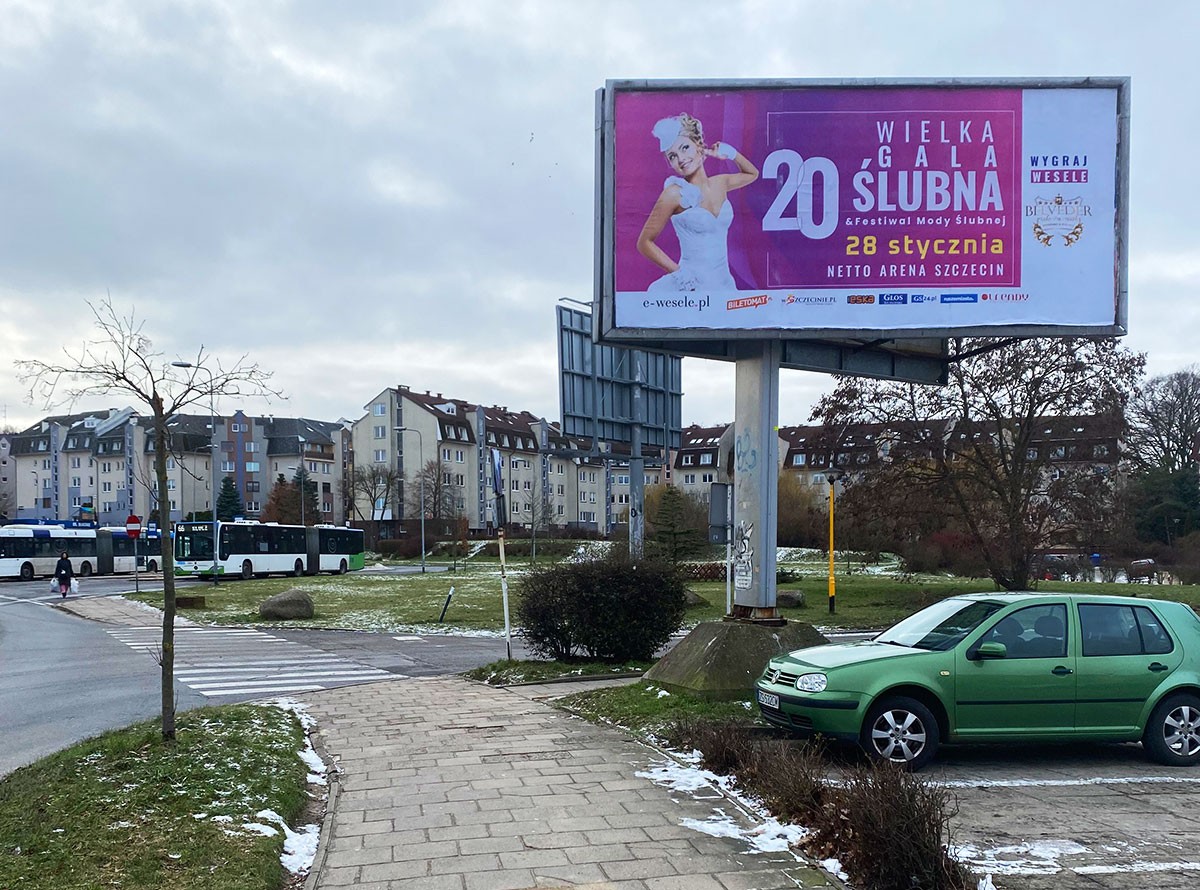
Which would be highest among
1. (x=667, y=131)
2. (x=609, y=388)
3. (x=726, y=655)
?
(x=667, y=131)

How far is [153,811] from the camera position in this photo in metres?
6.56

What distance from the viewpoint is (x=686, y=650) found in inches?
451

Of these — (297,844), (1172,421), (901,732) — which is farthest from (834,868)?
(1172,421)

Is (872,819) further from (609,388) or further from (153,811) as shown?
(609,388)

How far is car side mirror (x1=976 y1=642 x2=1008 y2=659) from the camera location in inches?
328

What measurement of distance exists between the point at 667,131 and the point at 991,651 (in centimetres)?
709

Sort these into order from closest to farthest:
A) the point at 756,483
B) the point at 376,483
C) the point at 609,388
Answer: the point at 756,483, the point at 609,388, the point at 376,483

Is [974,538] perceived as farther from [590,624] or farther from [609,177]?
[609,177]

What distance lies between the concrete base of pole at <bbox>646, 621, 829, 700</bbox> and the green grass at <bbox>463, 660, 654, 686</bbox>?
2169mm

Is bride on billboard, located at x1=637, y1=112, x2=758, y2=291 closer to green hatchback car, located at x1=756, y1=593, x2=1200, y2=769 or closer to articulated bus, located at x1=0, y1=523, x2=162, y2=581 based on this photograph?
green hatchback car, located at x1=756, y1=593, x2=1200, y2=769

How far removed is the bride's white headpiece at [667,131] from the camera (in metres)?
12.4

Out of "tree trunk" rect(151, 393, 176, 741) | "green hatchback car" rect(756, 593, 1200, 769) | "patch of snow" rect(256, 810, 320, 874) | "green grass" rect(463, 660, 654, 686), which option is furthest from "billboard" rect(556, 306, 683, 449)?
"patch of snow" rect(256, 810, 320, 874)

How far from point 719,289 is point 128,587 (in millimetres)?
40364

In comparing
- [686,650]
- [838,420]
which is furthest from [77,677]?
[838,420]
